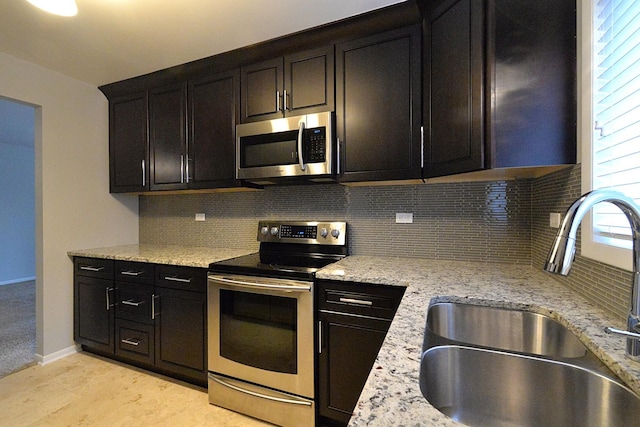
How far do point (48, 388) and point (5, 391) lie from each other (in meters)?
0.27

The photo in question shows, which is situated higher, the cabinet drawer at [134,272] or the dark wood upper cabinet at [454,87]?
the dark wood upper cabinet at [454,87]

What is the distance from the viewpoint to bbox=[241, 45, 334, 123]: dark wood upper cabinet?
195 cm

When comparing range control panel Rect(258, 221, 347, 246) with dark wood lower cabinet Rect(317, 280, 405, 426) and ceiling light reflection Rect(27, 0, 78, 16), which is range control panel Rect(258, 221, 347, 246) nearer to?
dark wood lower cabinet Rect(317, 280, 405, 426)

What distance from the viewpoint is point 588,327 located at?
0.87m

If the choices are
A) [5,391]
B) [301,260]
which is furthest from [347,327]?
[5,391]

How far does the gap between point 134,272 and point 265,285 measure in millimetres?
1235

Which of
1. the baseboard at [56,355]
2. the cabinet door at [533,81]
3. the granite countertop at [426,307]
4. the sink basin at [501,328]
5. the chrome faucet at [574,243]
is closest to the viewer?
the granite countertop at [426,307]

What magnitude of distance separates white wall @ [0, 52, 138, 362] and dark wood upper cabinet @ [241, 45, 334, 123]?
5.44 ft

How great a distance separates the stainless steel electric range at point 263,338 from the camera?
65.3 inches

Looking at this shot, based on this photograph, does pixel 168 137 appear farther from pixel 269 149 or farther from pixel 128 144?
pixel 269 149

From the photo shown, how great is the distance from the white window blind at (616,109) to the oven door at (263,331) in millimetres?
1290

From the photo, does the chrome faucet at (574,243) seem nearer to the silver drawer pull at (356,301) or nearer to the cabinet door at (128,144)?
the silver drawer pull at (356,301)

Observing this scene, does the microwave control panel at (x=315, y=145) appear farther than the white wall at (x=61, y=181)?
No

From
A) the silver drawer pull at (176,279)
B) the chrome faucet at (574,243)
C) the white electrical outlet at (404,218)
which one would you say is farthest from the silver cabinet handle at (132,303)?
the chrome faucet at (574,243)
